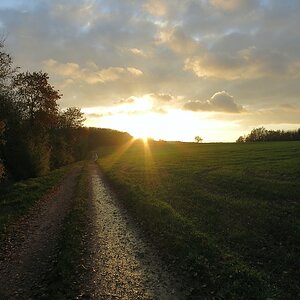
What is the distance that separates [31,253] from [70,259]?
8.05 feet

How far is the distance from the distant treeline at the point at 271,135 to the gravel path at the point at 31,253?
108 metres

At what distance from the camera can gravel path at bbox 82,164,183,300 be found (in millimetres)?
11289

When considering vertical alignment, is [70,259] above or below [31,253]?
above

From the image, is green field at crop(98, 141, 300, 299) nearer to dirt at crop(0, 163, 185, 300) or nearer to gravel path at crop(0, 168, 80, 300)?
dirt at crop(0, 163, 185, 300)

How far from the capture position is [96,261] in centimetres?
1416

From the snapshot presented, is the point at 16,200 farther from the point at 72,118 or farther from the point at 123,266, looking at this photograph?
the point at 72,118

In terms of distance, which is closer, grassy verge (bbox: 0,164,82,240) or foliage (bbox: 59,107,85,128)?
grassy verge (bbox: 0,164,82,240)

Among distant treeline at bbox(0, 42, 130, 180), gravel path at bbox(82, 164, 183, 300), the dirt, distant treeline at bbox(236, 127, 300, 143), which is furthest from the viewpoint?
distant treeline at bbox(236, 127, 300, 143)

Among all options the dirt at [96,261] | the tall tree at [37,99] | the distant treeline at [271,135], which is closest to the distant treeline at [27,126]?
the tall tree at [37,99]

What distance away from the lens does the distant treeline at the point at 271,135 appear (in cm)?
11906

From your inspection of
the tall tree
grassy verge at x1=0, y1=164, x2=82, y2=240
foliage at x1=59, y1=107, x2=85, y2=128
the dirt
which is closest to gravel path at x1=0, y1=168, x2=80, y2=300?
the dirt

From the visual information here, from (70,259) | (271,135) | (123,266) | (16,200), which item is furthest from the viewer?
(271,135)

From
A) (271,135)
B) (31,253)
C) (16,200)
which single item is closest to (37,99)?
(16,200)

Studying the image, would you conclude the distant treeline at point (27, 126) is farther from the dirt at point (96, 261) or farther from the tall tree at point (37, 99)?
the dirt at point (96, 261)
